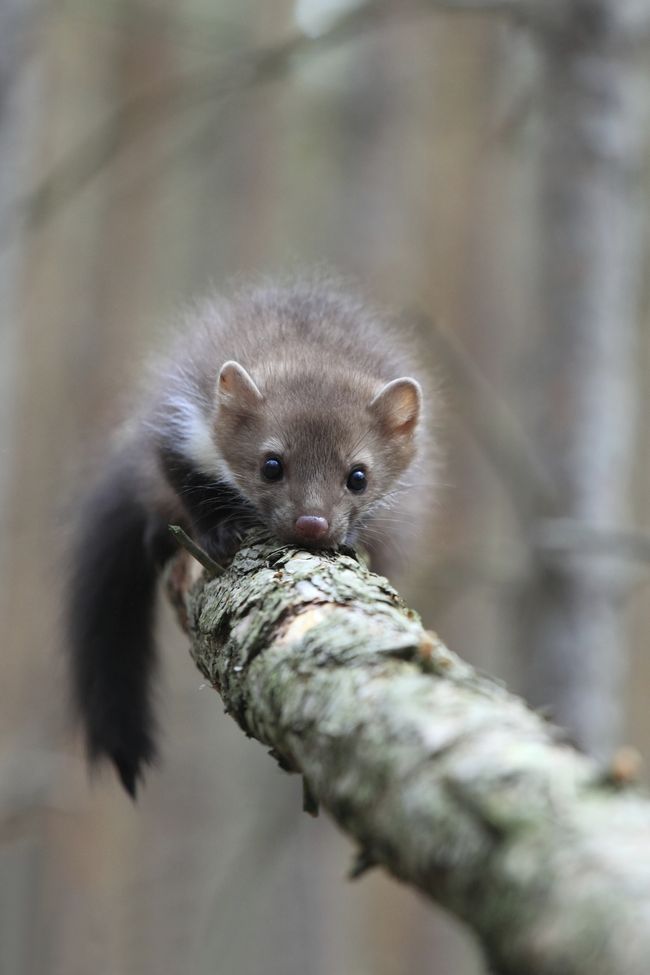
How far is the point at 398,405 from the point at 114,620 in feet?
4.71

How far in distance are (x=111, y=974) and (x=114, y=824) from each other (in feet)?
4.61

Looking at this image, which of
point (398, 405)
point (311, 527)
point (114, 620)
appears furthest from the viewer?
point (114, 620)

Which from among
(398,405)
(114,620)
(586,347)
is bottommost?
(114,620)

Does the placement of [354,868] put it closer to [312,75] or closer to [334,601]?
[334,601]

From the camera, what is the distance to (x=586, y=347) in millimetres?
5887

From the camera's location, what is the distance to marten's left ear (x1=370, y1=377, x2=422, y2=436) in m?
4.33

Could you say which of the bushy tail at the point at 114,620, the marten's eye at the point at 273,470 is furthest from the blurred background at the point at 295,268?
the marten's eye at the point at 273,470

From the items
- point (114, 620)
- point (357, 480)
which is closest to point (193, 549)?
point (357, 480)

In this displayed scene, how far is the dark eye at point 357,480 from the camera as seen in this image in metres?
4.17

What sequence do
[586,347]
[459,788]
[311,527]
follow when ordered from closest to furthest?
[459,788]
[311,527]
[586,347]

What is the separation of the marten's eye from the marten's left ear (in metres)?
0.47

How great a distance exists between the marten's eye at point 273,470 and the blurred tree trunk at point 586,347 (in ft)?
6.62

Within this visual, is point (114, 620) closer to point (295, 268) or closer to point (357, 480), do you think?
point (357, 480)

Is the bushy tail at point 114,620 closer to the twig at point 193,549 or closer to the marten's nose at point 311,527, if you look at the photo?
the marten's nose at point 311,527
